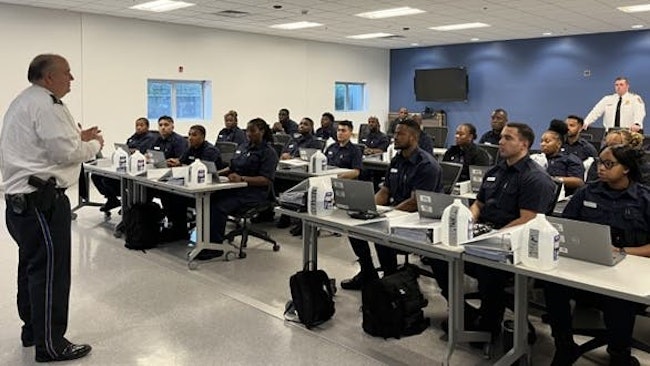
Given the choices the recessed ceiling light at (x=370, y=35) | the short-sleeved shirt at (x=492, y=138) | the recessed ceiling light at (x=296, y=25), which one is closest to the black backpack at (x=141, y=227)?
the short-sleeved shirt at (x=492, y=138)

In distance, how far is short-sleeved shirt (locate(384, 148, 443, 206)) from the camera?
12.4 ft

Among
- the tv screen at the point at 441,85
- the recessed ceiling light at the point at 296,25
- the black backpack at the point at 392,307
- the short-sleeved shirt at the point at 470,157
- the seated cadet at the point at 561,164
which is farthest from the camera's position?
the tv screen at the point at 441,85

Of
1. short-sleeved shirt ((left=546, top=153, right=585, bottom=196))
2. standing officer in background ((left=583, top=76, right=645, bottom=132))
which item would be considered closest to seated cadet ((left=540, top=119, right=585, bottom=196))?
short-sleeved shirt ((left=546, top=153, right=585, bottom=196))

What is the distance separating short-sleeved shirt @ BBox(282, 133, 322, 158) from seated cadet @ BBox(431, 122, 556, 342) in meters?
4.23

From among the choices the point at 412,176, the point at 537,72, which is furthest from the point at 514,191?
the point at 537,72

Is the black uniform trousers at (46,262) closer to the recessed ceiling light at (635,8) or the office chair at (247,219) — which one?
the office chair at (247,219)

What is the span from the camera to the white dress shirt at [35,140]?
2729 millimetres

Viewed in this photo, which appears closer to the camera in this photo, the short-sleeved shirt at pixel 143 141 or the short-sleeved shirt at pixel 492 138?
the short-sleeved shirt at pixel 143 141

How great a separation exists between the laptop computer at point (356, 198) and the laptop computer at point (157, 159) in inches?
106

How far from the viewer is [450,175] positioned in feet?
14.7

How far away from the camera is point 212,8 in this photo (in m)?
8.46

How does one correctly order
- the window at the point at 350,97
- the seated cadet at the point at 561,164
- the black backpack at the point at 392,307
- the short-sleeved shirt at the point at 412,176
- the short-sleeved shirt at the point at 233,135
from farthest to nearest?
the window at the point at 350,97 < the short-sleeved shirt at the point at 233,135 < the seated cadet at the point at 561,164 < the short-sleeved shirt at the point at 412,176 < the black backpack at the point at 392,307

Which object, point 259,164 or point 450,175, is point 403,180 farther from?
point 259,164

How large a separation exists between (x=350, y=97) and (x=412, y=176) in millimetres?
10771
